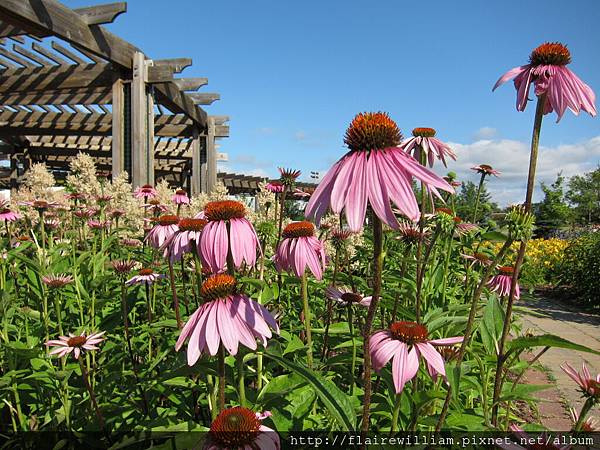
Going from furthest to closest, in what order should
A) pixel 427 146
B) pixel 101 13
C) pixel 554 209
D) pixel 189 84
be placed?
pixel 554 209
pixel 189 84
pixel 101 13
pixel 427 146

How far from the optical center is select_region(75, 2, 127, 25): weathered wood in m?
4.50

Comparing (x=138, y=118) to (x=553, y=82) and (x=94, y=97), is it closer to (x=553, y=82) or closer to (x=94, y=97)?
(x=94, y=97)

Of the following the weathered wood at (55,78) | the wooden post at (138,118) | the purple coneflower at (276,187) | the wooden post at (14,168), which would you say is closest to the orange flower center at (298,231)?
the purple coneflower at (276,187)

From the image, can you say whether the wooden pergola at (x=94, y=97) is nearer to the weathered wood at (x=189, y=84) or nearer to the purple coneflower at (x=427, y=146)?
the weathered wood at (x=189, y=84)

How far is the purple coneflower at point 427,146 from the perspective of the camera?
1.60m

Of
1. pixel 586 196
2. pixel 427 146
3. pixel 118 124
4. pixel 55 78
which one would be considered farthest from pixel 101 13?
pixel 586 196

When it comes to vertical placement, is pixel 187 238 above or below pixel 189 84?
below

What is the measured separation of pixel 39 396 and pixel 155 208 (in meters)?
1.50

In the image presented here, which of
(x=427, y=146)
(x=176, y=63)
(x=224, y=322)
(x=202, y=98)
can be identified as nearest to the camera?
(x=224, y=322)

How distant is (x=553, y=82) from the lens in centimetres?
113

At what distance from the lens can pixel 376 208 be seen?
75 cm

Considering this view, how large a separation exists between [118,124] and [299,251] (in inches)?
194

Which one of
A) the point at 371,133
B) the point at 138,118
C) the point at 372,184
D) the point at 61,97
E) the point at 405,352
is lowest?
the point at 405,352

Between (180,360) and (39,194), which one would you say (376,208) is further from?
(39,194)
